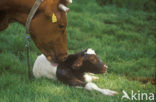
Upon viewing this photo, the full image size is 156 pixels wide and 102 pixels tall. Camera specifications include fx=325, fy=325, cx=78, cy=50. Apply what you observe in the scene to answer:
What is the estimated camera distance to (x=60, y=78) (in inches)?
172

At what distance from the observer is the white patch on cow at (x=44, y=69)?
445cm

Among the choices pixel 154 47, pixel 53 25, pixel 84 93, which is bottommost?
pixel 154 47

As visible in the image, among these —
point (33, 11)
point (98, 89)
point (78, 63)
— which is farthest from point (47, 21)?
point (98, 89)

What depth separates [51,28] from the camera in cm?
423

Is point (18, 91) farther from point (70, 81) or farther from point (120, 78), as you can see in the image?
point (120, 78)

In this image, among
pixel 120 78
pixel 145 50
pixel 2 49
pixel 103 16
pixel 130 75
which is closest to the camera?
pixel 120 78

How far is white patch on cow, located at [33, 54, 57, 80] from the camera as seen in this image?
445cm

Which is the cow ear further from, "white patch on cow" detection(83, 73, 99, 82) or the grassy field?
the grassy field

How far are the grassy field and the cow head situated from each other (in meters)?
0.42

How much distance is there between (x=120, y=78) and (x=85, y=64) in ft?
2.23

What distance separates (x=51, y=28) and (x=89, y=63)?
0.71 m

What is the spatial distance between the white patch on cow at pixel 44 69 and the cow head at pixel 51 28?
0.38 feet

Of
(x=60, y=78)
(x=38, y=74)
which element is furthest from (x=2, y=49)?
(x=60, y=78)

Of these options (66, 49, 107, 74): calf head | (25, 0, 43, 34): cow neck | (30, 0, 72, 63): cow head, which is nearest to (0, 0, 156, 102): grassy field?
(66, 49, 107, 74): calf head
